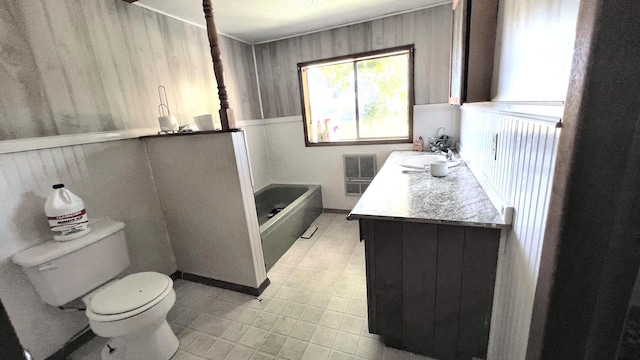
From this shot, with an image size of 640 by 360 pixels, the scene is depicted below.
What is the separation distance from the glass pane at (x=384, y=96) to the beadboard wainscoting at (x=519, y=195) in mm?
1673

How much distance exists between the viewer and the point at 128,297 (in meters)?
1.40

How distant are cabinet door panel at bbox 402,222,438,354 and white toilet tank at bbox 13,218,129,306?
5.85ft

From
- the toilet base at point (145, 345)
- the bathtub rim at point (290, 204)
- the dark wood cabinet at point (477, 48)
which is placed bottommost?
the toilet base at point (145, 345)

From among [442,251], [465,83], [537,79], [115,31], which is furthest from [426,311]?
[115,31]

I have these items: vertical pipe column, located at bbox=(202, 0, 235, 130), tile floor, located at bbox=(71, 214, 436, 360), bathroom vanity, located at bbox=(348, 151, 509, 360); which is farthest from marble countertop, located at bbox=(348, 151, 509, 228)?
vertical pipe column, located at bbox=(202, 0, 235, 130)

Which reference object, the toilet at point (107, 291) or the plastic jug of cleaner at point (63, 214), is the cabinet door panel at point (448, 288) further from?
the plastic jug of cleaner at point (63, 214)

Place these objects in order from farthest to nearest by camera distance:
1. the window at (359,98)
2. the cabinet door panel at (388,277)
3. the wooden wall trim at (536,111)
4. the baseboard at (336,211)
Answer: the baseboard at (336,211), the window at (359,98), the cabinet door panel at (388,277), the wooden wall trim at (536,111)

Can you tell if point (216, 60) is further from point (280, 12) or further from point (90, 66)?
point (280, 12)

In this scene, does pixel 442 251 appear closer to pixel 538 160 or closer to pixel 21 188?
pixel 538 160

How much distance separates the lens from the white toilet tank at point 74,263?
1347 millimetres

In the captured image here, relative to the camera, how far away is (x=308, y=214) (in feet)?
10.2

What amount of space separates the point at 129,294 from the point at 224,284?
0.78 metres

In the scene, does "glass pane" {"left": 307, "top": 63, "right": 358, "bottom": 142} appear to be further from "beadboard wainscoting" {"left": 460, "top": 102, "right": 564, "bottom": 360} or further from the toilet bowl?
the toilet bowl

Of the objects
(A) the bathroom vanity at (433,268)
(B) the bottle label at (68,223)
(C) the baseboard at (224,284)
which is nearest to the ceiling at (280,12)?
(B) the bottle label at (68,223)
